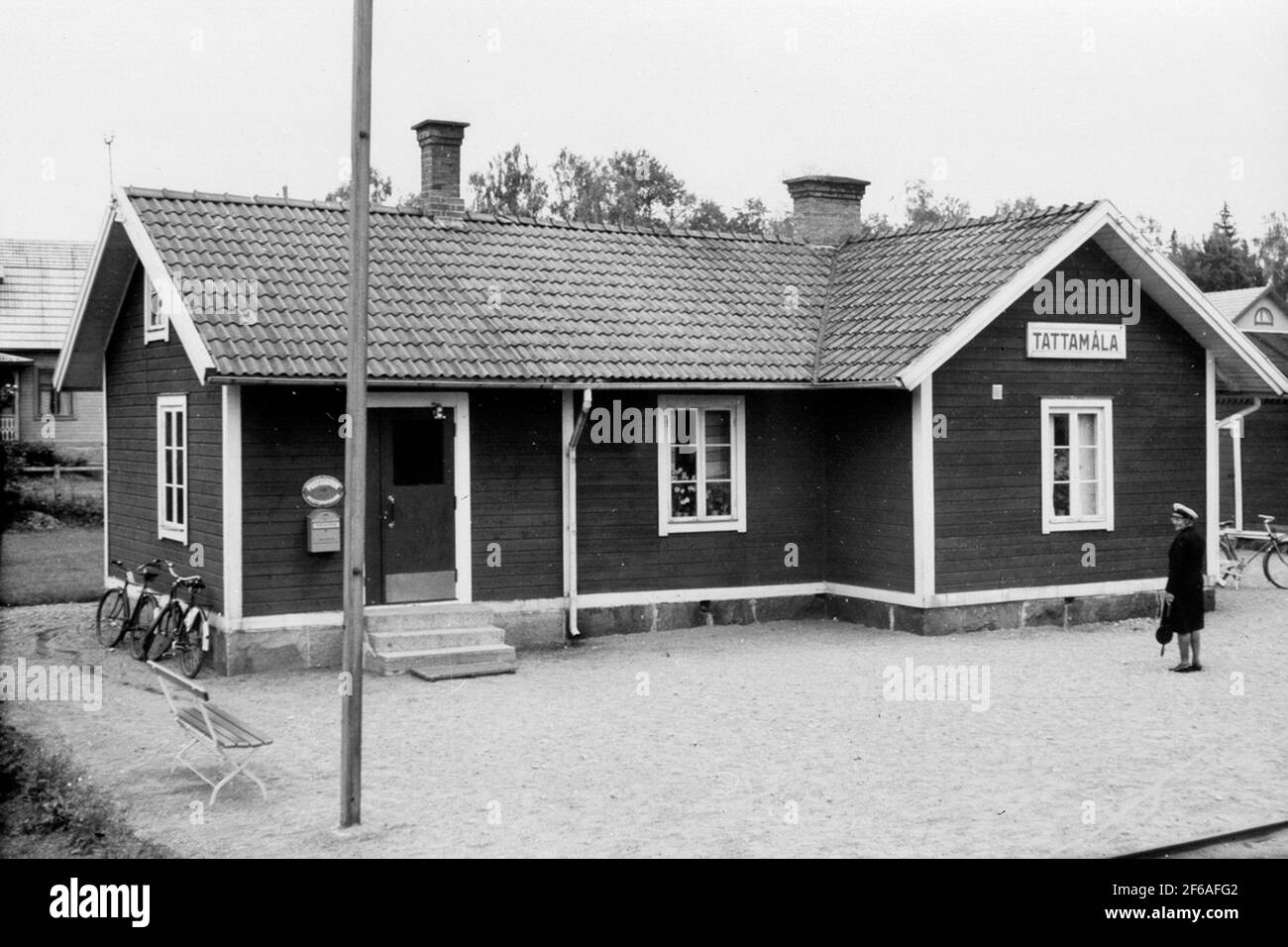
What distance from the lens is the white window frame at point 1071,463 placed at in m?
18.2

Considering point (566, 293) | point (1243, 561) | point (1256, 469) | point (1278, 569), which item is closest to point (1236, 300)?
point (1256, 469)

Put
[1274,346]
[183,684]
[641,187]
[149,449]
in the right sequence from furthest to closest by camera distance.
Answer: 1. [641,187]
2. [1274,346]
3. [149,449]
4. [183,684]

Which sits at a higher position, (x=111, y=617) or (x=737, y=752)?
(x=111, y=617)

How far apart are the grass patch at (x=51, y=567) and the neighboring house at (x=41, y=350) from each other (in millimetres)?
10493

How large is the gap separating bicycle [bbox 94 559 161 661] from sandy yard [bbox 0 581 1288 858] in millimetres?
308

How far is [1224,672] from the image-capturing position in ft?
49.1

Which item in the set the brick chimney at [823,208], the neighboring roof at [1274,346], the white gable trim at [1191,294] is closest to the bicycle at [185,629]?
the brick chimney at [823,208]

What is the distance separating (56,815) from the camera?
32.6 feet

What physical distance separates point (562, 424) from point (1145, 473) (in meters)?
7.54

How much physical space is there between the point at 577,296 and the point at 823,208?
6.03 metres

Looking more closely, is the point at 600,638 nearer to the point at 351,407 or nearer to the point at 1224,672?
the point at 1224,672

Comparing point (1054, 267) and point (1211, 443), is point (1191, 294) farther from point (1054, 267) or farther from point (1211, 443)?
point (1211, 443)

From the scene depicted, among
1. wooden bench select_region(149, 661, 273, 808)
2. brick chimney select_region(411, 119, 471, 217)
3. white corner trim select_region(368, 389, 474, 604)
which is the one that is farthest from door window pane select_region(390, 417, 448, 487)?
wooden bench select_region(149, 661, 273, 808)
